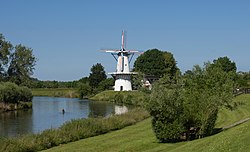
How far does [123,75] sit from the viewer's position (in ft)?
288

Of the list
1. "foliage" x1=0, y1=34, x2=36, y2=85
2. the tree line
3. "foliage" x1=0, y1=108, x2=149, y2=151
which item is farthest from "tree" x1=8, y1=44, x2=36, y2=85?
the tree line

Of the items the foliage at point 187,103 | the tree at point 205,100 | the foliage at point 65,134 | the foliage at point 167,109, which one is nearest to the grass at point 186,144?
the foliage at point 167,109

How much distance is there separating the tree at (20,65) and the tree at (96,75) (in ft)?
125

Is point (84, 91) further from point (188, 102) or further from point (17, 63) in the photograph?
point (188, 102)

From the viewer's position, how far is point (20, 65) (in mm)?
73250

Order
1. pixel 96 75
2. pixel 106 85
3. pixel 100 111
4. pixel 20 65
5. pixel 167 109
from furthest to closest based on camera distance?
1. pixel 96 75
2. pixel 106 85
3. pixel 20 65
4. pixel 100 111
5. pixel 167 109

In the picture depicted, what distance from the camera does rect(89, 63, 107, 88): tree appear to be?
111856mm

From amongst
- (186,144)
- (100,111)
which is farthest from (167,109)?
(100,111)

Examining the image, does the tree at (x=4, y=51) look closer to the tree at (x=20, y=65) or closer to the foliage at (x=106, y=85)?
the tree at (x=20, y=65)

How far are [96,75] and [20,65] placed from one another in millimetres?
40811

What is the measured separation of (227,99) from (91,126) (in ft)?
35.5

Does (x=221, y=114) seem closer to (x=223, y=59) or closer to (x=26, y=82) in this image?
(x=26, y=82)

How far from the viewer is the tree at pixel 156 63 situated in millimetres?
94625

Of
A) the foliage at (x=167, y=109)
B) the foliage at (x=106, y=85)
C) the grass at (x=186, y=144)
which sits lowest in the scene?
the grass at (x=186, y=144)
